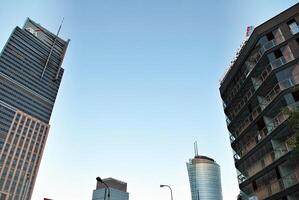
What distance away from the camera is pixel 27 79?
18062 centimetres

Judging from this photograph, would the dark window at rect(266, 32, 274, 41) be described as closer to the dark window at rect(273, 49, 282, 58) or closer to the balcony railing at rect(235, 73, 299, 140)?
the dark window at rect(273, 49, 282, 58)

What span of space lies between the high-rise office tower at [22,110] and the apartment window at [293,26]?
467 ft

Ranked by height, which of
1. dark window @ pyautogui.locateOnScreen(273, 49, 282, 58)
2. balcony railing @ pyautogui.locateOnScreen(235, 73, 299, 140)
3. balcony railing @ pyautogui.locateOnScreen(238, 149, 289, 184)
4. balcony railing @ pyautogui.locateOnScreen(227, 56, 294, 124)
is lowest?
balcony railing @ pyautogui.locateOnScreen(238, 149, 289, 184)

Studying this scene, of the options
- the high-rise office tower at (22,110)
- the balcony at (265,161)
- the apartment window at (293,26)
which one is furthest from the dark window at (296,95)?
the high-rise office tower at (22,110)

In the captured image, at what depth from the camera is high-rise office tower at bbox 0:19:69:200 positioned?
5994 inches

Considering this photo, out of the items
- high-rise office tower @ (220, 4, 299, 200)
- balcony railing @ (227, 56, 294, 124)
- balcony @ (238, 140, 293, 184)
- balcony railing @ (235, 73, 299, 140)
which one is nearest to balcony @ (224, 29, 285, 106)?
high-rise office tower @ (220, 4, 299, 200)

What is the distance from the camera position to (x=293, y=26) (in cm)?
3359

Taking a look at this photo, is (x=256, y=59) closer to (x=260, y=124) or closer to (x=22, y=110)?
(x=260, y=124)

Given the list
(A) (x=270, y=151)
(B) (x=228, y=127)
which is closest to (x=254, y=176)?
(A) (x=270, y=151)

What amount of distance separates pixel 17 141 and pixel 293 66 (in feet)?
521

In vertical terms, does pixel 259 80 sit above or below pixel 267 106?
above

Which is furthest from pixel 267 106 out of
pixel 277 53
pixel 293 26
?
pixel 293 26

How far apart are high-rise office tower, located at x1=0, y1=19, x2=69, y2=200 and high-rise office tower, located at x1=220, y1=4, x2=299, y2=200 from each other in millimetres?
131975

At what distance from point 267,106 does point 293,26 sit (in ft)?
33.6
